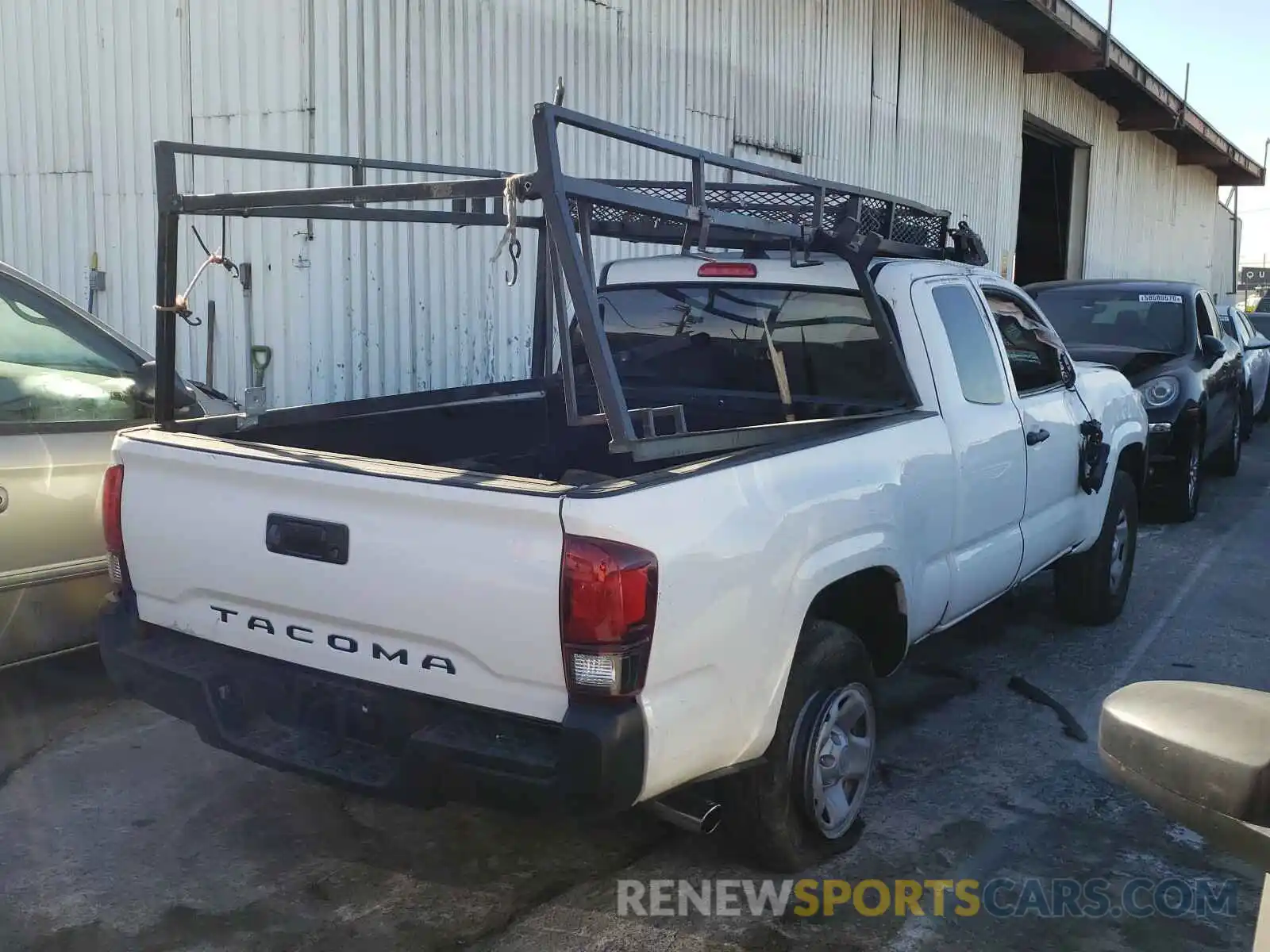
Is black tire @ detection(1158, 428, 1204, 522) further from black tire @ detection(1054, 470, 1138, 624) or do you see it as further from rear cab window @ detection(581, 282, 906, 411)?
rear cab window @ detection(581, 282, 906, 411)

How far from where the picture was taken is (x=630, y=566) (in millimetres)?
2680

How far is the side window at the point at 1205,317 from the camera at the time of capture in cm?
976

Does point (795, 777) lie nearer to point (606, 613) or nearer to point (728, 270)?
point (606, 613)

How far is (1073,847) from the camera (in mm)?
3779

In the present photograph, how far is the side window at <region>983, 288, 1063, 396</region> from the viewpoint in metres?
5.00

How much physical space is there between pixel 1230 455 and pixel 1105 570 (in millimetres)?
6445

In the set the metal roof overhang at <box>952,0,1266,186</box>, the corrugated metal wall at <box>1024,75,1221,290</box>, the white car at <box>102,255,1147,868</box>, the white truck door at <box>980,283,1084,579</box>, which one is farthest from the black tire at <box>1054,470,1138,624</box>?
the corrugated metal wall at <box>1024,75,1221,290</box>

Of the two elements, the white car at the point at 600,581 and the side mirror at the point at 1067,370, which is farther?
the side mirror at the point at 1067,370

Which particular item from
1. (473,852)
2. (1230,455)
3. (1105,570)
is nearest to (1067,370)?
(1105,570)

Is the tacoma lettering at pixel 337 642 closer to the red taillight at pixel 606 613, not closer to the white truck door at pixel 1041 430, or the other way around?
the red taillight at pixel 606 613

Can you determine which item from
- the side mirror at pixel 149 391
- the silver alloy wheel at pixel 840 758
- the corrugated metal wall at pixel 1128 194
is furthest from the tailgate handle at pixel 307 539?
the corrugated metal wall at pixel 1128 194

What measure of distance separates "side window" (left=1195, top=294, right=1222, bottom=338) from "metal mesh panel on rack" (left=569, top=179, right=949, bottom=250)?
5906mm

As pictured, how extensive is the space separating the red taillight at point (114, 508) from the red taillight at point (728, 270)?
2.30 metres

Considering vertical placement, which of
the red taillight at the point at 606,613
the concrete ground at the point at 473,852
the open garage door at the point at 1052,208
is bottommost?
the concrete ground at the point at 473,852
